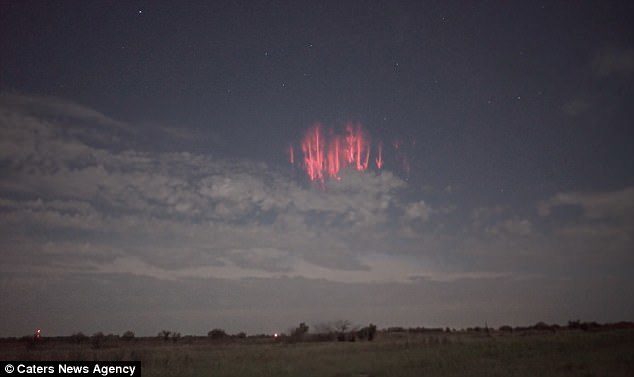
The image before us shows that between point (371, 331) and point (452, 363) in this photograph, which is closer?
point (452, 363)

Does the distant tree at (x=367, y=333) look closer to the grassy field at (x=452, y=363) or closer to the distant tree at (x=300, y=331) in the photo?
the distant tree at (x=300, y=331)

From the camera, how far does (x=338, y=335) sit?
7419 centimetres

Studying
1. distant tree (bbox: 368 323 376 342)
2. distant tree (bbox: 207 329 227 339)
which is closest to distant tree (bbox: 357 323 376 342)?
distant tree (bbox: 368 323 376 342)

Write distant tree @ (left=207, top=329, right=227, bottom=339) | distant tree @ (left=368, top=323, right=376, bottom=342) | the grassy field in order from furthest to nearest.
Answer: distant tree @ (left=207, top=329, right=227, bottom=339) → distant tree @ (left=368, top=323, right=376, bottom=342) → the grassy field

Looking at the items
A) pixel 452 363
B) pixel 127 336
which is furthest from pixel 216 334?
pixel 452 363

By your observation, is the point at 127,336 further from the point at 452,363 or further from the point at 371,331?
the point at 452,363

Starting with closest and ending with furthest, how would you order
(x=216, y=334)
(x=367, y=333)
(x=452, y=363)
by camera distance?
(x=452, y=363)
(x=367, y=333)
(x=216, y=334)

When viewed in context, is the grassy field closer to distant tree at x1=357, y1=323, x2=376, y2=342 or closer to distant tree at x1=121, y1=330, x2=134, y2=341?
distant tree at x1=357, y1=323, x2=376, y2=342

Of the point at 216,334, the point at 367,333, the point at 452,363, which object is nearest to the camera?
the point at 452,363

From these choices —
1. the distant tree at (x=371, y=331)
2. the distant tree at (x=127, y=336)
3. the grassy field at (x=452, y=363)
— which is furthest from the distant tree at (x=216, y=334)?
the grassy field at (x=452, y=363)

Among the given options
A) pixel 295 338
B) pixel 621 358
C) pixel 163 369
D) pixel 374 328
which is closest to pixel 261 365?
pixel 163 369

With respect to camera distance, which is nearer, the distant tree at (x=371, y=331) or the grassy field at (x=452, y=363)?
the grassy field at (x=452, y=363)

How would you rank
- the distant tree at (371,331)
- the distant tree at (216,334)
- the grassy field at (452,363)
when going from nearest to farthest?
1. the grassy field at (452,363)
2. the distant tree at (371,331)
3. the distant tree at (216,334)

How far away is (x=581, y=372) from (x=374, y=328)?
5518 centimetres
